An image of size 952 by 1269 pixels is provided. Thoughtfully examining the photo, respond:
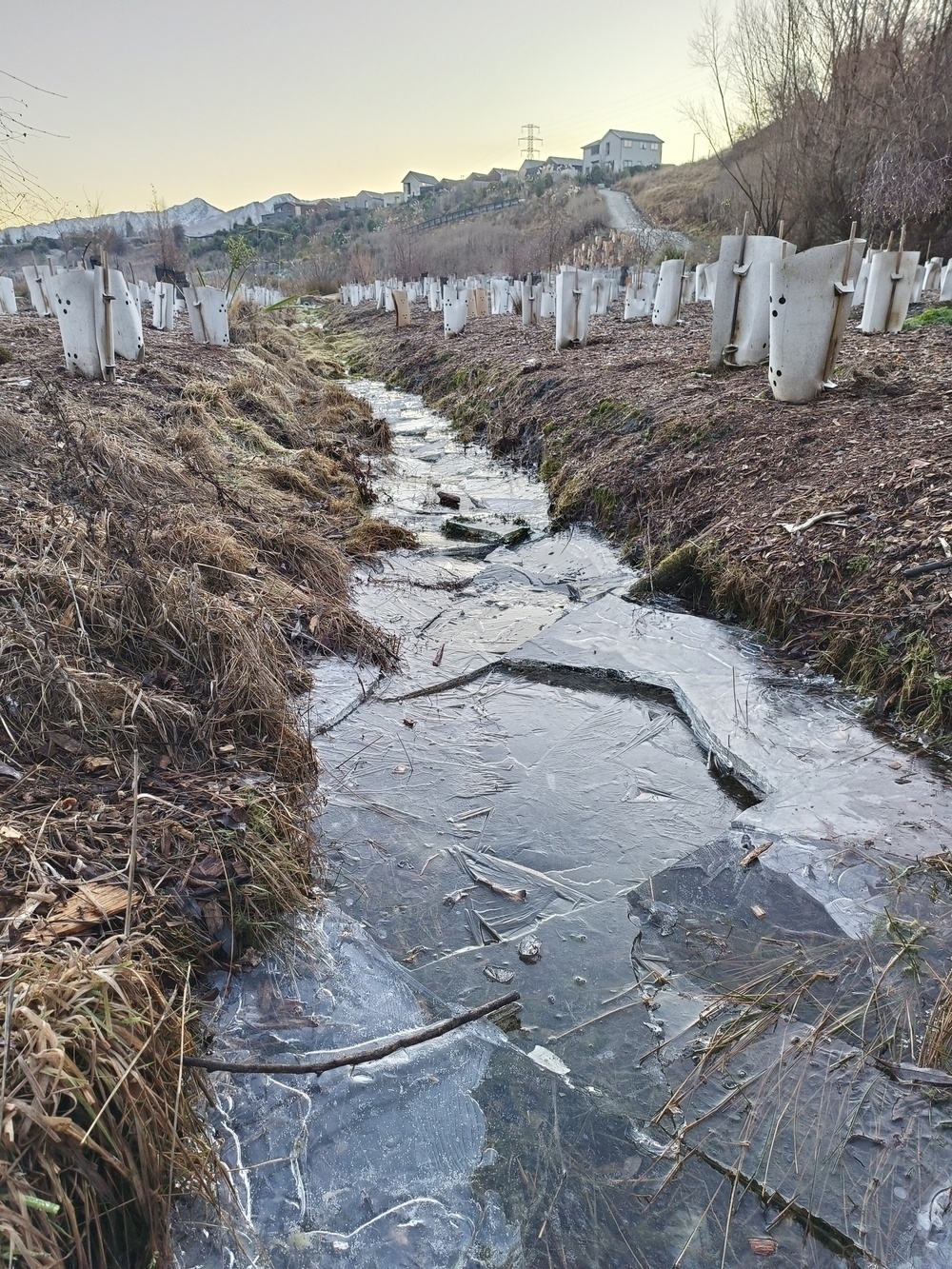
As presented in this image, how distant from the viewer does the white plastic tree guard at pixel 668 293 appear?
473 inches

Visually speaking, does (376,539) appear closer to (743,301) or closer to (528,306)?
(743,301)

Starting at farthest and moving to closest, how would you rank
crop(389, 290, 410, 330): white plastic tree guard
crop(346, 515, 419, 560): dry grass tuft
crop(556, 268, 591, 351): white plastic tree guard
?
crop(389, 290, 410, 330): white plastic tree guard → crop(556, 268, 591, 351): white plastic tree guard → crop(346, 515, 419, 560): dry grass tuft

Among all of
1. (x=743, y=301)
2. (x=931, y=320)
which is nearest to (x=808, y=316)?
(x=743, y=301)

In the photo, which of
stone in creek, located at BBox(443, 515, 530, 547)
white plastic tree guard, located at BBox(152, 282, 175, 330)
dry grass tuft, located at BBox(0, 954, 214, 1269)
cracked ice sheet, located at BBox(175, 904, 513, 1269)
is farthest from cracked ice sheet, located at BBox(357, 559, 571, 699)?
white plastic tree guard, located at BBox(152, 282, 175, 330)

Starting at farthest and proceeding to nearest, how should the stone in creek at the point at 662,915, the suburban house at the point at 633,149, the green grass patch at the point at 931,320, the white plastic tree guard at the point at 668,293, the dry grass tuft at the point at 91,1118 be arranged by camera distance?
the suburban house at the point at 633,149 → the white plastic tree guard at the point at 668,293 → the green grass patch at the point at 931,320 → the stone in creek at the point at 662,915 → the dry grass tuft at the point at 91,1118

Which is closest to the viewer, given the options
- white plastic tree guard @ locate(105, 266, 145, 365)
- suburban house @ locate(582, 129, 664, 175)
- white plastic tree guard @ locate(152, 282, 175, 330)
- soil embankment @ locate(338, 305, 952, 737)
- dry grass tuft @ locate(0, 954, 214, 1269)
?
dry grass tuft @ locate(0, 954, 214, 1269)

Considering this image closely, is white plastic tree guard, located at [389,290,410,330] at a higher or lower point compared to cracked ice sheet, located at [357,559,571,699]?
higher

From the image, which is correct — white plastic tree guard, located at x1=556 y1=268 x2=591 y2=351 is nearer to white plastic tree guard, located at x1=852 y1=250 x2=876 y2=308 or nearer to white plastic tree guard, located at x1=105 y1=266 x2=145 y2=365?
white plastic tree guard, located at x1=852 y1=250 x2=876 y2=308

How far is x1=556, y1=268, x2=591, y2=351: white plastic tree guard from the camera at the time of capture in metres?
11.0

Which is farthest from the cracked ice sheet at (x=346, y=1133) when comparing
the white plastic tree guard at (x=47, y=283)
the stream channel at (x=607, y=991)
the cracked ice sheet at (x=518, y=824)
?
the white plastic tree guard at (x=47, y=283)

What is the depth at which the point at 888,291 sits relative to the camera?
960 centimetres

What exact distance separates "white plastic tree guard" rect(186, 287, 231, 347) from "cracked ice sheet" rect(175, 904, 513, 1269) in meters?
13.4

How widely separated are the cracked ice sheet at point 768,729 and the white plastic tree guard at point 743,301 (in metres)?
4.49

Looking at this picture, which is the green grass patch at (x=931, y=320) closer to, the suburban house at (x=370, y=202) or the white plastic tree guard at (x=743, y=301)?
the white plastic tree guard at (x=743, y=301)
